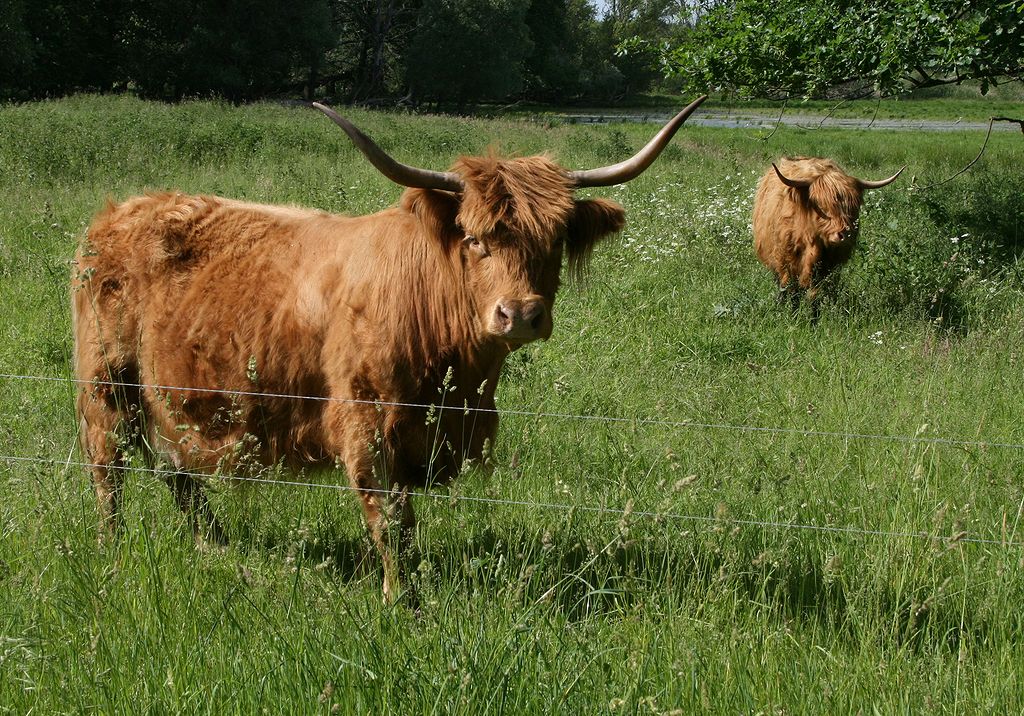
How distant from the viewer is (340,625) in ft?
8.15

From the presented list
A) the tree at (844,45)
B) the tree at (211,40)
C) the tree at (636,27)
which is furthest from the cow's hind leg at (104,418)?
the tree at (636,27)

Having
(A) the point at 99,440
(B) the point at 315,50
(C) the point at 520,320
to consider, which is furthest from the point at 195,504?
(B) the point at 315,50

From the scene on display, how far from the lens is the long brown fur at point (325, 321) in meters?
3.66

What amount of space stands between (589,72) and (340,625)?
67433 millimetres

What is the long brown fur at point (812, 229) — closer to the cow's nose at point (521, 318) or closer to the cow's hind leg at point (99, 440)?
the cow's nose at point (521, 318)

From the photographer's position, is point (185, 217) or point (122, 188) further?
point (122, 188)

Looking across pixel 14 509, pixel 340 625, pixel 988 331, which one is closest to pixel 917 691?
pixel 340 625

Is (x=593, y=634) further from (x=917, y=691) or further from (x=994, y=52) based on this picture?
(x=994, y=52)

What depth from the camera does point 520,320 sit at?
10.9 feet

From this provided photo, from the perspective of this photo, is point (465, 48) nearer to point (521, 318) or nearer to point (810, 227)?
point (810, 227)

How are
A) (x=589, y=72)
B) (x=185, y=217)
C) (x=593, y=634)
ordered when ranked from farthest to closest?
(x=589, y=72), (x=185, y=217), (x=593, y=634)

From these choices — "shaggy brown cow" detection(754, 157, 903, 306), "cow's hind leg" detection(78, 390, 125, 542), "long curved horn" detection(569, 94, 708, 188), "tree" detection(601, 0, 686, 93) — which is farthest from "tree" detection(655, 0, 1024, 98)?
"tree" detection(601, 0, 686, 93)

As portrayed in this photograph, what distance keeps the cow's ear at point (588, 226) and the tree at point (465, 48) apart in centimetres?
4838

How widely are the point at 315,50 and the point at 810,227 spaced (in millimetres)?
38500
